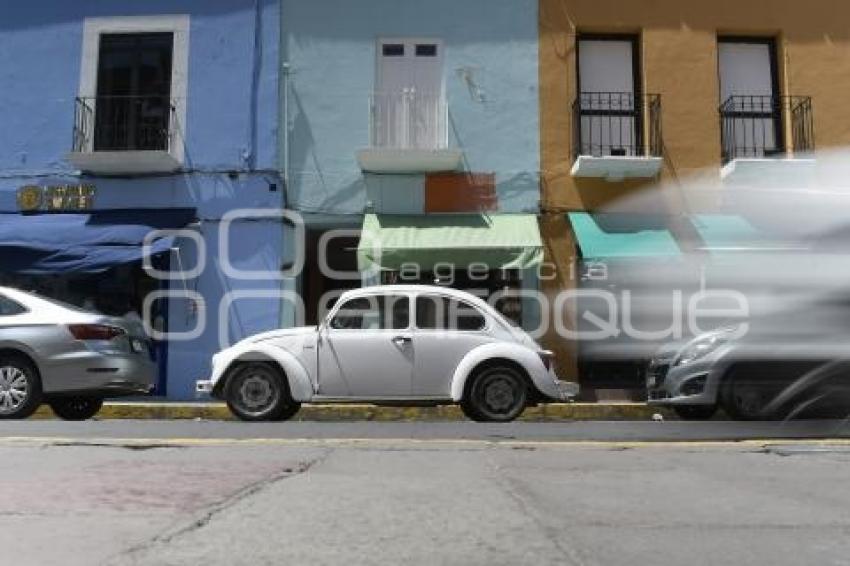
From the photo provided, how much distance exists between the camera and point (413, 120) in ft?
50.7

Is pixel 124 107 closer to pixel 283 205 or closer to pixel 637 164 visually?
pixel 283 205

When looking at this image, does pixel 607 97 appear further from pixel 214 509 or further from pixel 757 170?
pixel 214 509

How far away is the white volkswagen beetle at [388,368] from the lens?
10.4 meters

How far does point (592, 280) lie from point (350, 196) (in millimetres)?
4115

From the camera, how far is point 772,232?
26.8ft

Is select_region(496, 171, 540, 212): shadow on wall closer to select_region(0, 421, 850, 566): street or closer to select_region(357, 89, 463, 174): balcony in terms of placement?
select_region(357, 89, 463, 174): balcony

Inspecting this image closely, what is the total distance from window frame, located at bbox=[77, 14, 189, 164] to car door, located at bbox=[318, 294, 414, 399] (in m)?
6.71

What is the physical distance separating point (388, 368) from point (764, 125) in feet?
29.1

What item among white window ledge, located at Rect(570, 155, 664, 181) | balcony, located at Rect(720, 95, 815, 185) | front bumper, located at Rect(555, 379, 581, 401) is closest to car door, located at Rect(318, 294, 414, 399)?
front bumper, located at Rect(555, 379, 581, 401)

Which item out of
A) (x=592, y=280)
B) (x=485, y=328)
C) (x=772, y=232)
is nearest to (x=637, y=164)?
(x=592, y=280)

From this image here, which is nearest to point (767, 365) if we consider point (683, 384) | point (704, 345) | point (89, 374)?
point (704, 345)

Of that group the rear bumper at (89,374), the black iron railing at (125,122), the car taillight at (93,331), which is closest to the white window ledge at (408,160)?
the black iron railing at (125,122)

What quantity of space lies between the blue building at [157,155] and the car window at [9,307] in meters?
4.24

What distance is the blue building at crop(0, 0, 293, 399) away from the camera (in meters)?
15.1
